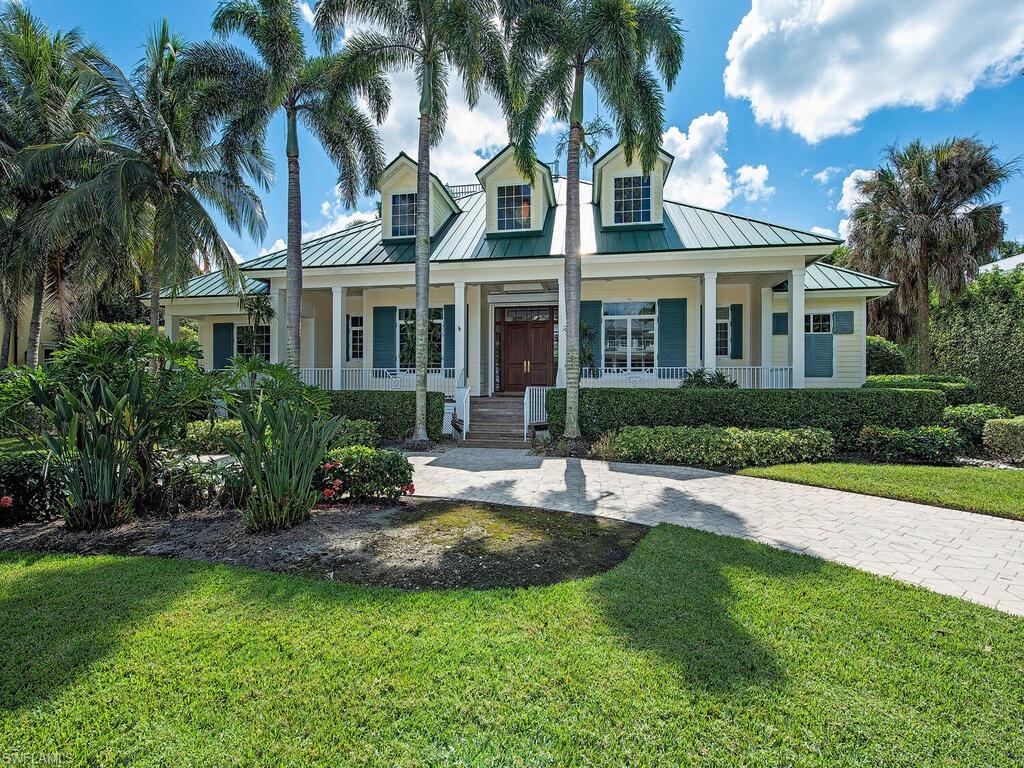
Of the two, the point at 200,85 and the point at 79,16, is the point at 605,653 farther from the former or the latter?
the point at 79,16

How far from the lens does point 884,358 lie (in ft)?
71.3

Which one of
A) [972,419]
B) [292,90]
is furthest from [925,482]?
[292,90]

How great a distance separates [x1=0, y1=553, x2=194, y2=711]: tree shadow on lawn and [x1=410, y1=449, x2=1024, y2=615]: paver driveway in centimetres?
372

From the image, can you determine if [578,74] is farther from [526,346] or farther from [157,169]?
[157,169]

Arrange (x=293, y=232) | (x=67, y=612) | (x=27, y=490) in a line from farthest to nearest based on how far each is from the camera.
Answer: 1. (x=293, y=232)
2. (x=27, y=490)
3. (x=67, y=612)

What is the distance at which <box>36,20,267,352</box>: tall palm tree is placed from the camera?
12234 millimetres

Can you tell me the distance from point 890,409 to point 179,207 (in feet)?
62.1

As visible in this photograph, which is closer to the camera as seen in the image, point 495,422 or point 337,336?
point 495,422

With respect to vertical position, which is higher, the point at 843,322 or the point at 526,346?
the point at 843,322

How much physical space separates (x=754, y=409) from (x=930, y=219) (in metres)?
14.1

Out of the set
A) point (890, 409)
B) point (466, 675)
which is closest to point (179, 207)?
point (466, 675)

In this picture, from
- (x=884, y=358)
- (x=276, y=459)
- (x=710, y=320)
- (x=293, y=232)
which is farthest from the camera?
(x=884, y=358)

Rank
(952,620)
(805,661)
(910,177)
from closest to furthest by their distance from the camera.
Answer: (805,661)
(952,620)
(910,177)

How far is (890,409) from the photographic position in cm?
1019
